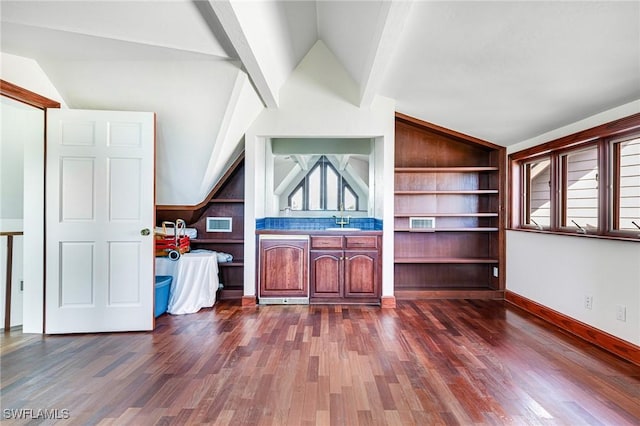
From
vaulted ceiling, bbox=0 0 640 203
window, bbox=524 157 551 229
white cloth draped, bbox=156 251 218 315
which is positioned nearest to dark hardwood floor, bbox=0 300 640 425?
white cloth draped, bbox=156 251 218 315

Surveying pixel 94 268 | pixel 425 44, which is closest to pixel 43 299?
pixel 94 268

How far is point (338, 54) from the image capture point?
11.9 feet

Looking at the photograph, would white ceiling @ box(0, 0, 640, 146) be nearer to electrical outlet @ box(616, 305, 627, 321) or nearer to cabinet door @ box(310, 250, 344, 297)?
electrical outlet @ box(616, 305, 627, 321)

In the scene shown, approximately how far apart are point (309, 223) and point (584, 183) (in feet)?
9.82

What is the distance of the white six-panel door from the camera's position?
2844mm

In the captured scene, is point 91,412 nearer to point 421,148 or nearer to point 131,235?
point 131,235

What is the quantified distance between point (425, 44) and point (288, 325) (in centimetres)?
278

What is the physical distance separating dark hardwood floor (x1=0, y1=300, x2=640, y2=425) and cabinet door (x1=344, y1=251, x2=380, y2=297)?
0.57 m

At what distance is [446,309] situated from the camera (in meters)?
3.68

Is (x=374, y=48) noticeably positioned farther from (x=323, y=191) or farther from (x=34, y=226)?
(x=34, y=226)

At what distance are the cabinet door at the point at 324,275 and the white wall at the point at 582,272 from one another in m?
2.18

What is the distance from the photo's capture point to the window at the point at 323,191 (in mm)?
4438

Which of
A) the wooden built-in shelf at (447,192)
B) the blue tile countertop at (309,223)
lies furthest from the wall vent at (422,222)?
the blue tile countertop at (309,223)

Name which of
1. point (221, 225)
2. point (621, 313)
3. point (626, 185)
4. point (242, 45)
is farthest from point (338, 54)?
point (621, 313)
